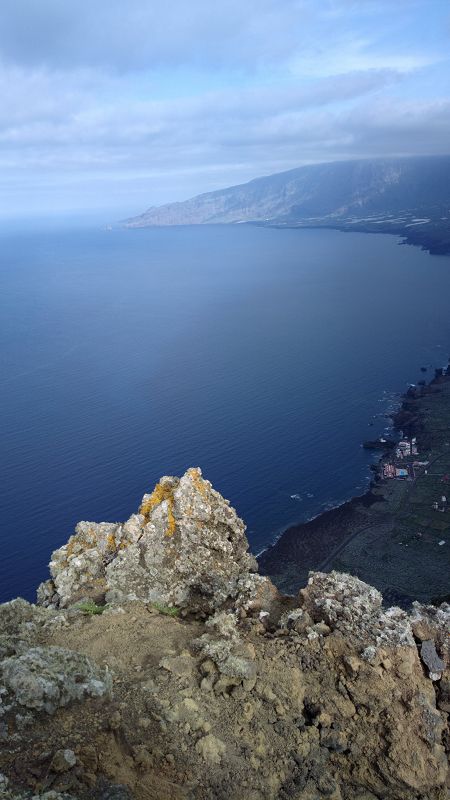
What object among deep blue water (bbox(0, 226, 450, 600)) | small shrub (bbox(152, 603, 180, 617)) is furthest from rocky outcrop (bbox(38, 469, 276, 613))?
deep blue water (bbox(0, 226, 450, 600))

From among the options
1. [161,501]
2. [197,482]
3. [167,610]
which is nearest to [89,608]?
[167,610]

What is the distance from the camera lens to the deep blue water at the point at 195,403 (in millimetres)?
68938

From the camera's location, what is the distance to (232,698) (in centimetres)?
1030

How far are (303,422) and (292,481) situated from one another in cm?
1791

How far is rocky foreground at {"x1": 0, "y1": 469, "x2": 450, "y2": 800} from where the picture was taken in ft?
27.7

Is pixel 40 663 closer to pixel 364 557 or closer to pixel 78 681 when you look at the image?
pixel 78 681

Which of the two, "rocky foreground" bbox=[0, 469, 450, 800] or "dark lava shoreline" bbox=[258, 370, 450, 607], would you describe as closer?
"rocky foreground" bbox=[0, 469, 450, 800]

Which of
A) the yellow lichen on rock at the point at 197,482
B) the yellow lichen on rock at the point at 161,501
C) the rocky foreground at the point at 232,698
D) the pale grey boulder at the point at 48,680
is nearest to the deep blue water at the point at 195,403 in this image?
the yellow lichen on rock at the point at 161,501

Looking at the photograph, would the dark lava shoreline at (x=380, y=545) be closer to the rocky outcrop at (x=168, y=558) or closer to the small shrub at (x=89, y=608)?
the rocky outcrop at (x=168, y=558)

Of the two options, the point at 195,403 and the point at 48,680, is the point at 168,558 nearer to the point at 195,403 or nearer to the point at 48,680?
the point at 48,680

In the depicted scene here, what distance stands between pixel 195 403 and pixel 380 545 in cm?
4517

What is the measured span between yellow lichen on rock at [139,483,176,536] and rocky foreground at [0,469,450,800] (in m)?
3.10

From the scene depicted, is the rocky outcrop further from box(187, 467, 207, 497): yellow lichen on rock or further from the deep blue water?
the deep blue water

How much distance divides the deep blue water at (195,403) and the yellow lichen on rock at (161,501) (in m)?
41.2
